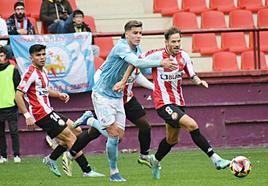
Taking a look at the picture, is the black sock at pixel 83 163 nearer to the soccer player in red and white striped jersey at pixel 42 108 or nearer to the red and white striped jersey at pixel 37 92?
the soccer player in red and white striped jersey at pixel 42 108

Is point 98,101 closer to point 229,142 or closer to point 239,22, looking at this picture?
point 229,142

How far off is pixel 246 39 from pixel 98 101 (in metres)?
8.56

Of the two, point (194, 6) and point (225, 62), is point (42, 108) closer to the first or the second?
point (225, 62)

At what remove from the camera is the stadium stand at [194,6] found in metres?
21.5

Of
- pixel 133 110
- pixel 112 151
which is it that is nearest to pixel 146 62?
pixel 112 151

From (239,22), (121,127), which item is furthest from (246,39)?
(121,127)

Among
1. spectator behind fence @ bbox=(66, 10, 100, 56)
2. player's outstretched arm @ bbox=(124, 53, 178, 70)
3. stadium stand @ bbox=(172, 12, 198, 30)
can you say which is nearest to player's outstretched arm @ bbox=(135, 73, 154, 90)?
player's outstretched arm @ bbox=(124, 53, 178, 70)

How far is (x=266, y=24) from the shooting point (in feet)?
69.6

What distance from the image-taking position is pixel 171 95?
13438 millimetres

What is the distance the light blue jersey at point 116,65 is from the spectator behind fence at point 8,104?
4460 millimetres

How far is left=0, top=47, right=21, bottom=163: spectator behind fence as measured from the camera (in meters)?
17.3

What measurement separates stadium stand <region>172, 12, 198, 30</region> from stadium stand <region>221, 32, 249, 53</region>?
800 millimetres

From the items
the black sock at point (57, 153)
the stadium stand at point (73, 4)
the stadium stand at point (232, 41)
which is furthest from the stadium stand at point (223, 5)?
the black sock at point (57, 153)

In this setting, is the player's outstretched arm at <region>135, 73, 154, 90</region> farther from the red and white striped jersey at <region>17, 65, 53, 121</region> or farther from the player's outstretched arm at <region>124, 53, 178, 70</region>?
the player's outstretched arm at <region>124, 53, 178, 70</region>
